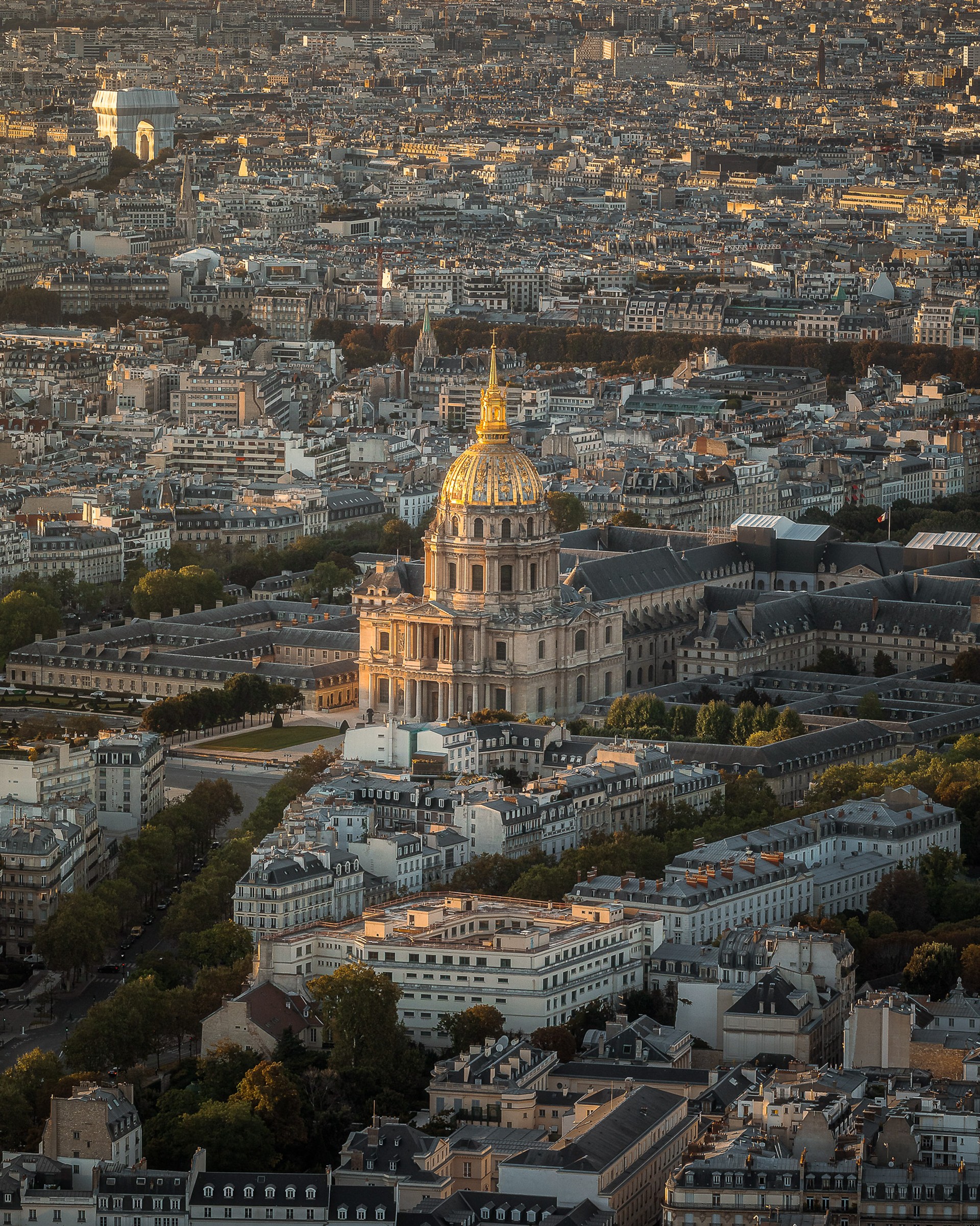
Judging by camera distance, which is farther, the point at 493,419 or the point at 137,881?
the point at 493,419

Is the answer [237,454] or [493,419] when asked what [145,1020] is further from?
[237,454]

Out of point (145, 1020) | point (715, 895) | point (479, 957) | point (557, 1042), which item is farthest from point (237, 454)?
point (557, 1042)

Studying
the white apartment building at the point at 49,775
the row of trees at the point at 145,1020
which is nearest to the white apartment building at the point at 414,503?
the white apartment building at the point at 49,775

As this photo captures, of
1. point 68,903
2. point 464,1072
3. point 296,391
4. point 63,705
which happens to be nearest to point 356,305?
point 296,391

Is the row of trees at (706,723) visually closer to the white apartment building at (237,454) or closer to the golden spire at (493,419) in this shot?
the golden spire at (493,419)

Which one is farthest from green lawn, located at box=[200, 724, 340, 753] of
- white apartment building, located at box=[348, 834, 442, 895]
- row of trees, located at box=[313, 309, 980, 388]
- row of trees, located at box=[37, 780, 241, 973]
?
row of trees, located at box=[313, 309, 980, 388]
